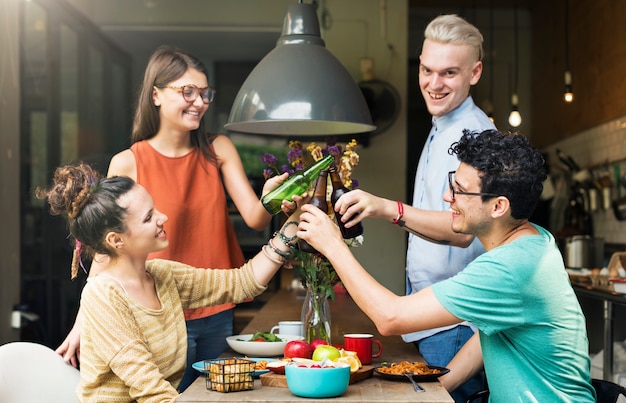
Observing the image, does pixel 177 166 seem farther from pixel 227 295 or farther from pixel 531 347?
pixel 531 347

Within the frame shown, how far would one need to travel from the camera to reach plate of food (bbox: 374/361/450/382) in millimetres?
1968

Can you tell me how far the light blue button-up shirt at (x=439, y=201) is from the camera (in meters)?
2.40

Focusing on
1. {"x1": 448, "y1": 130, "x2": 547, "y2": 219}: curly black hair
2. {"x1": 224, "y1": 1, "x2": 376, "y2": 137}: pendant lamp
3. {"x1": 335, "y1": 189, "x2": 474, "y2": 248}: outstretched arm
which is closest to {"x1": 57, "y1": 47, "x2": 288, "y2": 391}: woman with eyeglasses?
{"x1": 224, "y1": 1, "x2": 376, "y2": 137}: pendant lamp

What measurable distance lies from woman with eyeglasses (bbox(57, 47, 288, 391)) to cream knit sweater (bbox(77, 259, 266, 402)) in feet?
0.92

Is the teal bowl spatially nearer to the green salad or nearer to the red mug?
the red mug

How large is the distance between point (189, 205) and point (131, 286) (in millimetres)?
519

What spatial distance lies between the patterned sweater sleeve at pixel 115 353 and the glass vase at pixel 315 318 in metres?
0.48

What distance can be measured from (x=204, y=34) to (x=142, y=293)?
403 cm

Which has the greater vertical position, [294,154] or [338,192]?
[294,154]

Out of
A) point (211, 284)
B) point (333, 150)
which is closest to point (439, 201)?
point (333, 150)

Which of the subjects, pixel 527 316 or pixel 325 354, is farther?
pixel 325 354

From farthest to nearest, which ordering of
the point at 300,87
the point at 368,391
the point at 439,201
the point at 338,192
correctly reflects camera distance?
1. the point at 439,201
2. the point at 300,87
3. the point at 338,192
4. the point at 368,391

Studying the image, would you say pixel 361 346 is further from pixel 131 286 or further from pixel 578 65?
pixel 578 65

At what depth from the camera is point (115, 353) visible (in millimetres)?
1979
